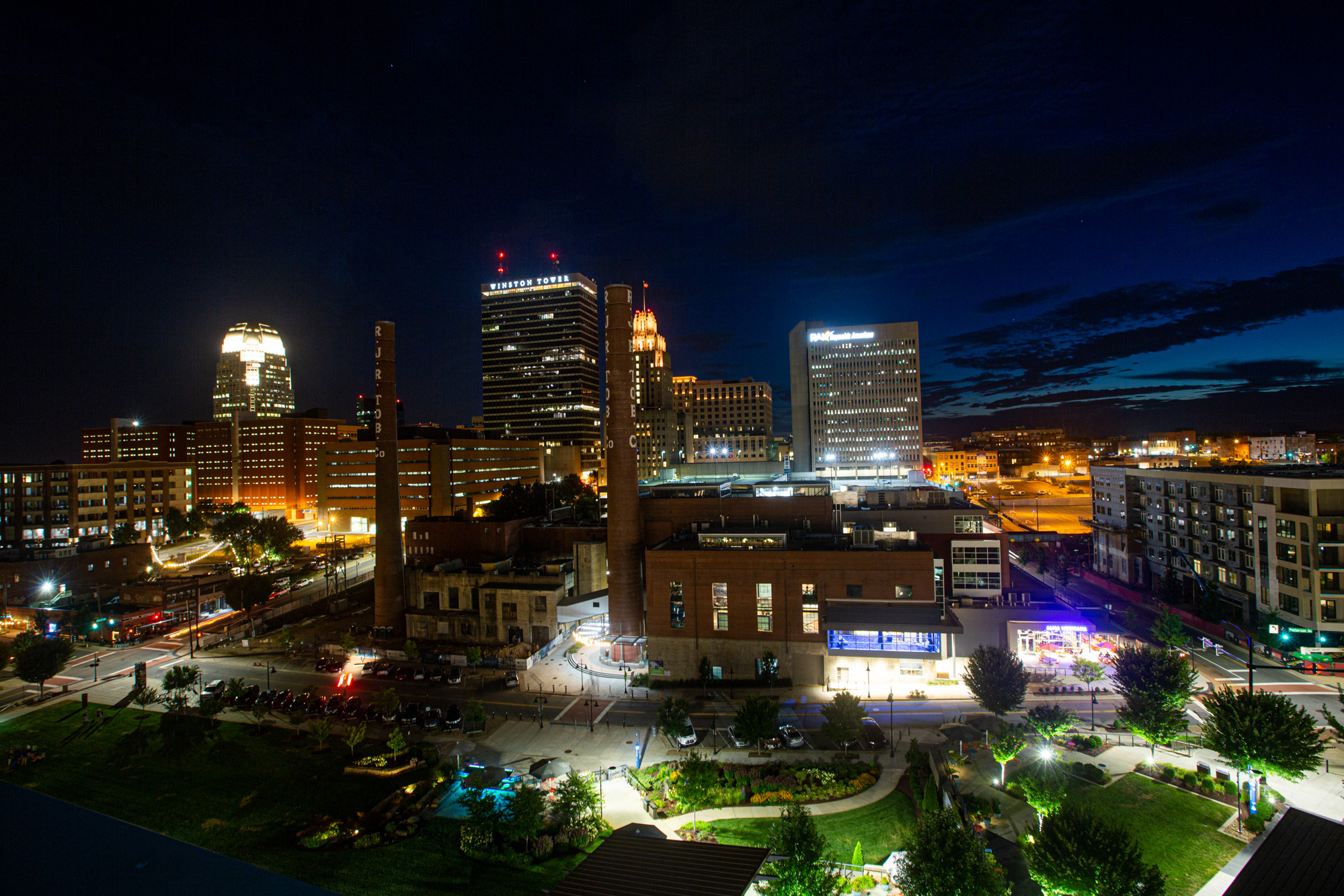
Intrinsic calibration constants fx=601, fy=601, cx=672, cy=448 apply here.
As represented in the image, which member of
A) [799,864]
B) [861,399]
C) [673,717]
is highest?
[861,399]

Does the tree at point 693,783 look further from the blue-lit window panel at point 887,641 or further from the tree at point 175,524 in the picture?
the tree at point 175,524

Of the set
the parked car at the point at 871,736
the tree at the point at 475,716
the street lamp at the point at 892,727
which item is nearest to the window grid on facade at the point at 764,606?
the street lamp at the point at 892,727

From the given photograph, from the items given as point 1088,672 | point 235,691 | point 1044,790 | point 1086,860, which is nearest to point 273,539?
point 235,691

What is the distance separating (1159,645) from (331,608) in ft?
264

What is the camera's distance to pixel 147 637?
61594 millimetres

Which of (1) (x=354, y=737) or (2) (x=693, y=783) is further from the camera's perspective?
(1) (x=354, y=737)

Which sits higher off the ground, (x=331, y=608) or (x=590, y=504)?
(x=590, y=504)

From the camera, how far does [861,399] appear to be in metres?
152

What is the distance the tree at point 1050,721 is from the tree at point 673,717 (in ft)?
59.6

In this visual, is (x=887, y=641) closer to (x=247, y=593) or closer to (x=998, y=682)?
(x=998, y=682)

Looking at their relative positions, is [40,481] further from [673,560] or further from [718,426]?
[718,426]

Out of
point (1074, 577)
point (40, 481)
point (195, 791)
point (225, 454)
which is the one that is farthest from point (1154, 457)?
point (225, 454)

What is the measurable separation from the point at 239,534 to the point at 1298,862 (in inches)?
4387

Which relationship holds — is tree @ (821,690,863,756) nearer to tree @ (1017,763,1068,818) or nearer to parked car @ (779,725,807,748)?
parked car @ (779,725,807,748)
